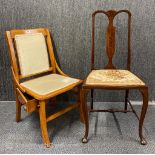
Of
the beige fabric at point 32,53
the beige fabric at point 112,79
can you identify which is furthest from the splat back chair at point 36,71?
the beige fabric at point 112,79

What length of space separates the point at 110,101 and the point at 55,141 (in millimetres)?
812

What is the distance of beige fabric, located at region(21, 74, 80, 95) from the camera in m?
1.71

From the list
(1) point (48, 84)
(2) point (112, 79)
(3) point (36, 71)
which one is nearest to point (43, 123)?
(1) point (48, 84)

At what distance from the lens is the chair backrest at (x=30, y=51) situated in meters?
1.87

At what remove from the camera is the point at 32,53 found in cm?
195

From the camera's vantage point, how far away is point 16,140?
5.92ft

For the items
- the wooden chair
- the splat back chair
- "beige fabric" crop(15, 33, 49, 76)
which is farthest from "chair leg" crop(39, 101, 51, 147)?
"beige fabric" crop(15, 33, 49, 76)

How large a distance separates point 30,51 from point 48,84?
34 centimetres

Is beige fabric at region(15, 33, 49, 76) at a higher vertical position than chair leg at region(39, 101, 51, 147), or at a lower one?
higher

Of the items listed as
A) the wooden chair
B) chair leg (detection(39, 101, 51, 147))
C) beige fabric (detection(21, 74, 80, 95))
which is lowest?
chair leg (detection(39, 101, 51, 147))

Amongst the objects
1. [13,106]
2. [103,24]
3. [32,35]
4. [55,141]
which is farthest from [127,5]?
[13,106]

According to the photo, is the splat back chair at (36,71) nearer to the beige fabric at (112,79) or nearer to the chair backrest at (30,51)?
the chair backrest at (30,51)

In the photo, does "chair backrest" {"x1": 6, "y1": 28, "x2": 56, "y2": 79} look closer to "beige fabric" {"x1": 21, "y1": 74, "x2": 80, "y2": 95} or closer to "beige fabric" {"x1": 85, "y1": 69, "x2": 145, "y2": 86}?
"beige fabric" {"x1": 21, "y1": 74, "x2": 80, "y2": 95}

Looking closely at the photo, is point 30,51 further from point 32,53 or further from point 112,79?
point 112,79
